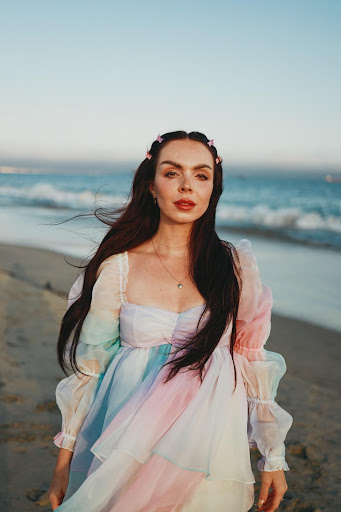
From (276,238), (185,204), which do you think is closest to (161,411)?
(185,204)

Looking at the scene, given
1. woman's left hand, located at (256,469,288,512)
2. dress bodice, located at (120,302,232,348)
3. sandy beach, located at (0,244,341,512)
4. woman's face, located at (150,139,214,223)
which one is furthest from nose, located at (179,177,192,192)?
sandy beach, located at (0,244,341,512)

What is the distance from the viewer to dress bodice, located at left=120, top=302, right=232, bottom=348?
2105mm

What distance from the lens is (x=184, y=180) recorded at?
88.2 inches

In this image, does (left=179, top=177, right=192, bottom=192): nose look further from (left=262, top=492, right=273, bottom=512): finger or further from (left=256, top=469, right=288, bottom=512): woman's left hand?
(left=262, top=492, right=273, bottom=512): finger

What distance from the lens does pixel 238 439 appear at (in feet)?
6.67

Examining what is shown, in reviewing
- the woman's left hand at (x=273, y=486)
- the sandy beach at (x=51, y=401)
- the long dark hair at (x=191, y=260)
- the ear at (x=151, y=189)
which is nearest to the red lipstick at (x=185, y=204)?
the long dark hair at (x=191, y=260)

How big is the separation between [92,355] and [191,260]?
2.04 feet

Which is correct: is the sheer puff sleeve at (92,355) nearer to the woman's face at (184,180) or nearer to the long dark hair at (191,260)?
the long dark hair at (191,260)

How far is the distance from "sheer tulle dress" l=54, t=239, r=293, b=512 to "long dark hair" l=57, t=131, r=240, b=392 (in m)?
0.05

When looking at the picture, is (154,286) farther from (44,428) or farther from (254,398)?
(44,428)

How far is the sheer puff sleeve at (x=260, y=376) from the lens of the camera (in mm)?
2109

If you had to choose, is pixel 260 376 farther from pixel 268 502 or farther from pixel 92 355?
pixel 92 355

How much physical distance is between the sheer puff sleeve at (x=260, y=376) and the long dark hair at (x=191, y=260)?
0.05 metres

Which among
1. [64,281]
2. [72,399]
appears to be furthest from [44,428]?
[64,281]
